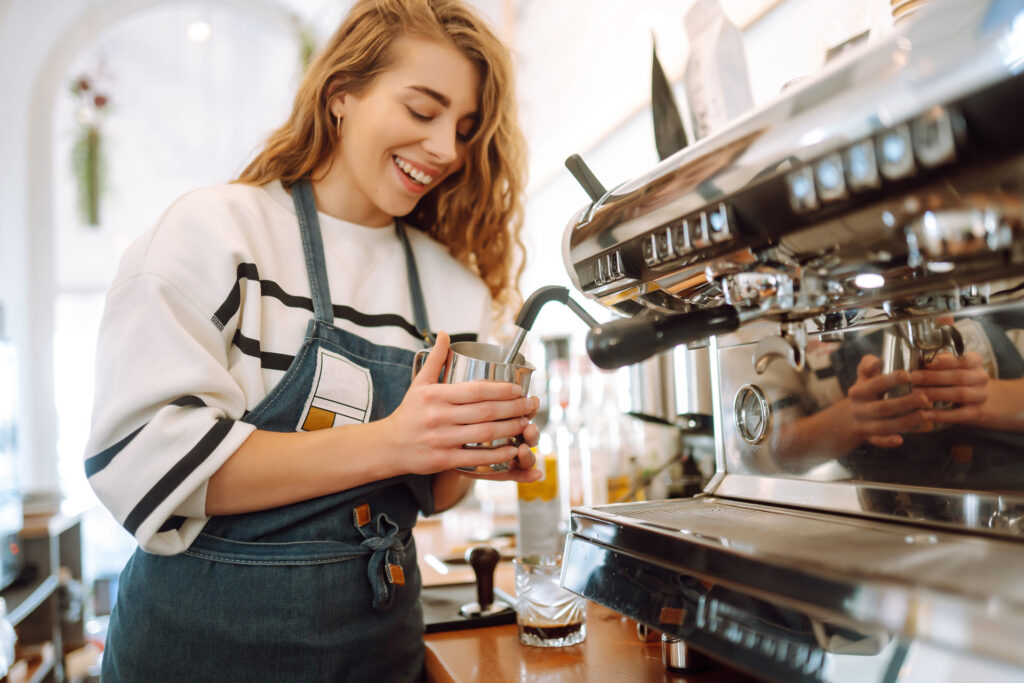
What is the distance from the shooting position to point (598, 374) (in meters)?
1.53

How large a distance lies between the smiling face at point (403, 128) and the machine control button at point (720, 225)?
564mm

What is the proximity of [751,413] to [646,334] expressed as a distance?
0.90 feet

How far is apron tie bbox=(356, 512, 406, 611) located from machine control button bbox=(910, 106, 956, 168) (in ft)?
2.27

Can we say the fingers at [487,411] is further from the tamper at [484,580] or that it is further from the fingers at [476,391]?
the tamper at [484,580]

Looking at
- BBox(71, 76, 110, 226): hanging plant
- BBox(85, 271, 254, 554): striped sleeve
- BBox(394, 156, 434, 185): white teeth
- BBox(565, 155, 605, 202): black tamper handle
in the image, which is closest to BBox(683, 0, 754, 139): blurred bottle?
BBox(565, 155, 605, 202): black tamper handle

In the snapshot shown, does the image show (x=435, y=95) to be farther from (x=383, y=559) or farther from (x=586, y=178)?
(x=383, y=559)

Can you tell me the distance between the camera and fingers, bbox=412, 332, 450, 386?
0.80m

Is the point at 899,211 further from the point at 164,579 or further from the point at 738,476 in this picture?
the point at 164,579

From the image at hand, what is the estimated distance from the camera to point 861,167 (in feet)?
1.37

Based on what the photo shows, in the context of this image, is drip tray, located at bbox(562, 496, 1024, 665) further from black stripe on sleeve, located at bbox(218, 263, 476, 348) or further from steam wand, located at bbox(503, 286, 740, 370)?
black stripe on sleeve, located at bbox(218, 263, 476, 348)

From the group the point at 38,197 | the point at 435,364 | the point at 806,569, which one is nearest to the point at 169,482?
the point at 435,364

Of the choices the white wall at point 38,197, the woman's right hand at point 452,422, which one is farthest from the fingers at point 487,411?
the white wall at point 38,197

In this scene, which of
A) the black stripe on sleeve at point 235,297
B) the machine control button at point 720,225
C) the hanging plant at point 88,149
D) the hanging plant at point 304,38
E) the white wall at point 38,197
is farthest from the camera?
the hanging plant at point 304,38

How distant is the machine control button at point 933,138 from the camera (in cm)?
38
